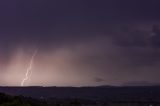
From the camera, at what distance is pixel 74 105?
177500mm

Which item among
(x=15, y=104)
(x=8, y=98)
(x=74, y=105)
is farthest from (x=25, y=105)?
(x=74, y=105)

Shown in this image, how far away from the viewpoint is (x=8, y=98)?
148750 millimetres

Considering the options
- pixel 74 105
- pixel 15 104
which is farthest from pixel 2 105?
pixel 74 105

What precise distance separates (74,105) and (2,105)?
5589 cm

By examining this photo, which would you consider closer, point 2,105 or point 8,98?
point 2,105

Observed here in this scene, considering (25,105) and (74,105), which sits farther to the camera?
(74,105)

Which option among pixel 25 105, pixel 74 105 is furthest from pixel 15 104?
pixel 74 105

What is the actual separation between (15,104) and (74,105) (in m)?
49.0

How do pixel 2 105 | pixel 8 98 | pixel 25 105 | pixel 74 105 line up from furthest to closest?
pixel 74 105
pixel 8 98
pixel 25 105
pixel 2 105

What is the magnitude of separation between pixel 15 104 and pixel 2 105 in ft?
22.6

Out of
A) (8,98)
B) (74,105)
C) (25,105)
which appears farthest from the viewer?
(74,105)

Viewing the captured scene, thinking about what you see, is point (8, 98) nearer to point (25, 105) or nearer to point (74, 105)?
point (25, 105)

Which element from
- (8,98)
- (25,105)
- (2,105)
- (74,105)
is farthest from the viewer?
(74,105)

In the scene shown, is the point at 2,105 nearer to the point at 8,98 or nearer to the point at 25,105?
the point at 25,105
